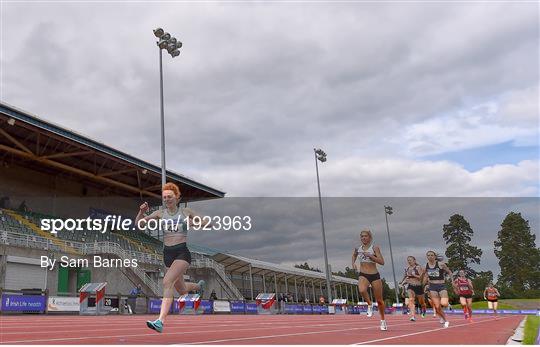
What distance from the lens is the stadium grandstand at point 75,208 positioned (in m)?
32.0

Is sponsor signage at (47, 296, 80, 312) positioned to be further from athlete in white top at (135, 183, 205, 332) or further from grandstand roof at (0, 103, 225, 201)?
athlete in white top at (135, 183, 205, 332)

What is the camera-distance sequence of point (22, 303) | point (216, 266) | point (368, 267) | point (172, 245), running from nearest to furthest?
1. point (172, 245)
2. point (368, 267)
3. point (22, 303)
4. point (216, 266)

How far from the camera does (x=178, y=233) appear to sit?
6.52m

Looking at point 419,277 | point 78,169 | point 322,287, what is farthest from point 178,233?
Answer: point 322,287

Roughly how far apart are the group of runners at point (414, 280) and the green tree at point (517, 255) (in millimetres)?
75226

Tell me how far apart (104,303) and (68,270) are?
12.8m

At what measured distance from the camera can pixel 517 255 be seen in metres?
90.2

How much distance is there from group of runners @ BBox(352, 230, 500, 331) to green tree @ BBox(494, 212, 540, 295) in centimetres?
7523

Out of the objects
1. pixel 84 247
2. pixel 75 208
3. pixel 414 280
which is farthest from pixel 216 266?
pixel 414 280

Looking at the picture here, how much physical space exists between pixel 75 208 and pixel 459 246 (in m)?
75.4

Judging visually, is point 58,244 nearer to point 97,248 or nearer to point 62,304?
point 97,248

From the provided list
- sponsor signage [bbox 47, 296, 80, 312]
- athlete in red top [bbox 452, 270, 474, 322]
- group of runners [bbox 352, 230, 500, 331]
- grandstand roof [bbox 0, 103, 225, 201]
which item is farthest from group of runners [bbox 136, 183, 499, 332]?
grandstand roof [bbox 0, 103, 225, 201]

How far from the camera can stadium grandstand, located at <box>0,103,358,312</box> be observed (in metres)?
32.0

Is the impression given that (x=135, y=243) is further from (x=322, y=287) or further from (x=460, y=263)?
(x=460, y=263)
